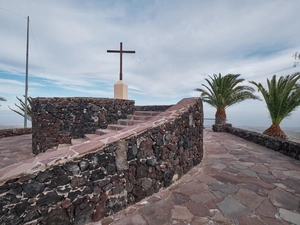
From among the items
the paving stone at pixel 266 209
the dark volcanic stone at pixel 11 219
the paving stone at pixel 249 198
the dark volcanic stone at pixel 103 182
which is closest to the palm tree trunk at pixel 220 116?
the paving stone at pixel 249 198

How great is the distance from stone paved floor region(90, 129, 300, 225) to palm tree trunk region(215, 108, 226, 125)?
7.56 metres

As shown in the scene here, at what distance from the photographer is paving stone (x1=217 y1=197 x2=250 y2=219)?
80.7 inches

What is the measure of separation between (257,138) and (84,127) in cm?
692

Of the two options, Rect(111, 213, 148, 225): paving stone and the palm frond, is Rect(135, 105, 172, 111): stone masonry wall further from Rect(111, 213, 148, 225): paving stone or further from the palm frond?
the palm frond

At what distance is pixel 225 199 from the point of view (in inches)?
94.3

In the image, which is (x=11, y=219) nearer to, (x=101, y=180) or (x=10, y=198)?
(x=10, y=198)

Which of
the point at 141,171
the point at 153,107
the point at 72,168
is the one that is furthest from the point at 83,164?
the point at 153,107

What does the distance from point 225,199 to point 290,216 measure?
0.77m

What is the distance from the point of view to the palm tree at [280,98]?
277 inches

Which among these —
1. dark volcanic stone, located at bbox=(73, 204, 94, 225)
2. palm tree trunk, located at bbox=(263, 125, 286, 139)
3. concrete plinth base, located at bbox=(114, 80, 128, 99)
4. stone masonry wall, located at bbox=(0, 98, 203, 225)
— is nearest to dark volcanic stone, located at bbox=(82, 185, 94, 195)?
stone masonry wall, located at bbox=(0, 98, 203, 225)

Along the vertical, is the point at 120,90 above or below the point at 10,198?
above

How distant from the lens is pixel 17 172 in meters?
1.58

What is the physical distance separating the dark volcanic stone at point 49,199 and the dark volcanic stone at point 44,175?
186 mm

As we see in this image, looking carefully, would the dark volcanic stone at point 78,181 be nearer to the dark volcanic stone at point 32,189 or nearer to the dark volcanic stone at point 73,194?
the dark volcanic stone at point 73,194
